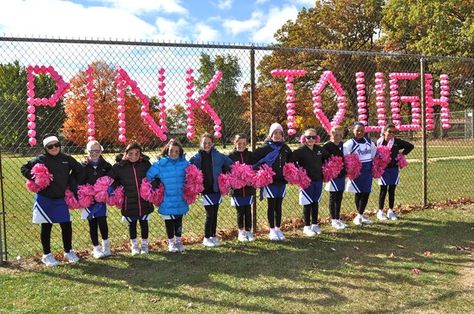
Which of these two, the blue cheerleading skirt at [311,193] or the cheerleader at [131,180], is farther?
the blue cheerleading skirt at [311,193]

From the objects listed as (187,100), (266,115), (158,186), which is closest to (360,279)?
(158,186)

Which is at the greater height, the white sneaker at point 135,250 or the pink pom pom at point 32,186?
the pink pom pom at point 32,186

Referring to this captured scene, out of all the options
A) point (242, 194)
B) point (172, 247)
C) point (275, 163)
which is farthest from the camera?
point (275, 163)

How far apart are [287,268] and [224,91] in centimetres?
→ 508

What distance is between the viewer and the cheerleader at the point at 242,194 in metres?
6.92

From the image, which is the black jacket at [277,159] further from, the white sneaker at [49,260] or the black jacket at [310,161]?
the white sneaker at [49,260]

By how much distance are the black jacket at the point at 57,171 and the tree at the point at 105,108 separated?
171 cm

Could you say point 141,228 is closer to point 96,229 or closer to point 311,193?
point 96,229

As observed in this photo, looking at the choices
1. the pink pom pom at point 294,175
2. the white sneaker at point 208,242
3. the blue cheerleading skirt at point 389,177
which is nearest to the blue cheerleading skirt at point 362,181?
the blue cheerleading skirt at point 389,177

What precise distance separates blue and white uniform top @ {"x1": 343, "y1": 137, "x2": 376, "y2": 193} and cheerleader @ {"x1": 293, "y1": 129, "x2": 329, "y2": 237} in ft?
2.56

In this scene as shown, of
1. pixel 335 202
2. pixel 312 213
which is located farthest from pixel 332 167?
pixel 312 213

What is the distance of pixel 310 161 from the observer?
23.8ft

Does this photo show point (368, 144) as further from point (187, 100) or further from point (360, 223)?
point (187, 100)

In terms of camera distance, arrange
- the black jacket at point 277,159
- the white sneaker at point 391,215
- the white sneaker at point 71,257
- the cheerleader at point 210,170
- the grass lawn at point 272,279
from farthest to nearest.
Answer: the white sneaker at point 391,215 → the black jacket at point 277,159 → the cheerleader at point 210,170 → the white sneaker at point 71,257 → the grass lawn at point 272,279
